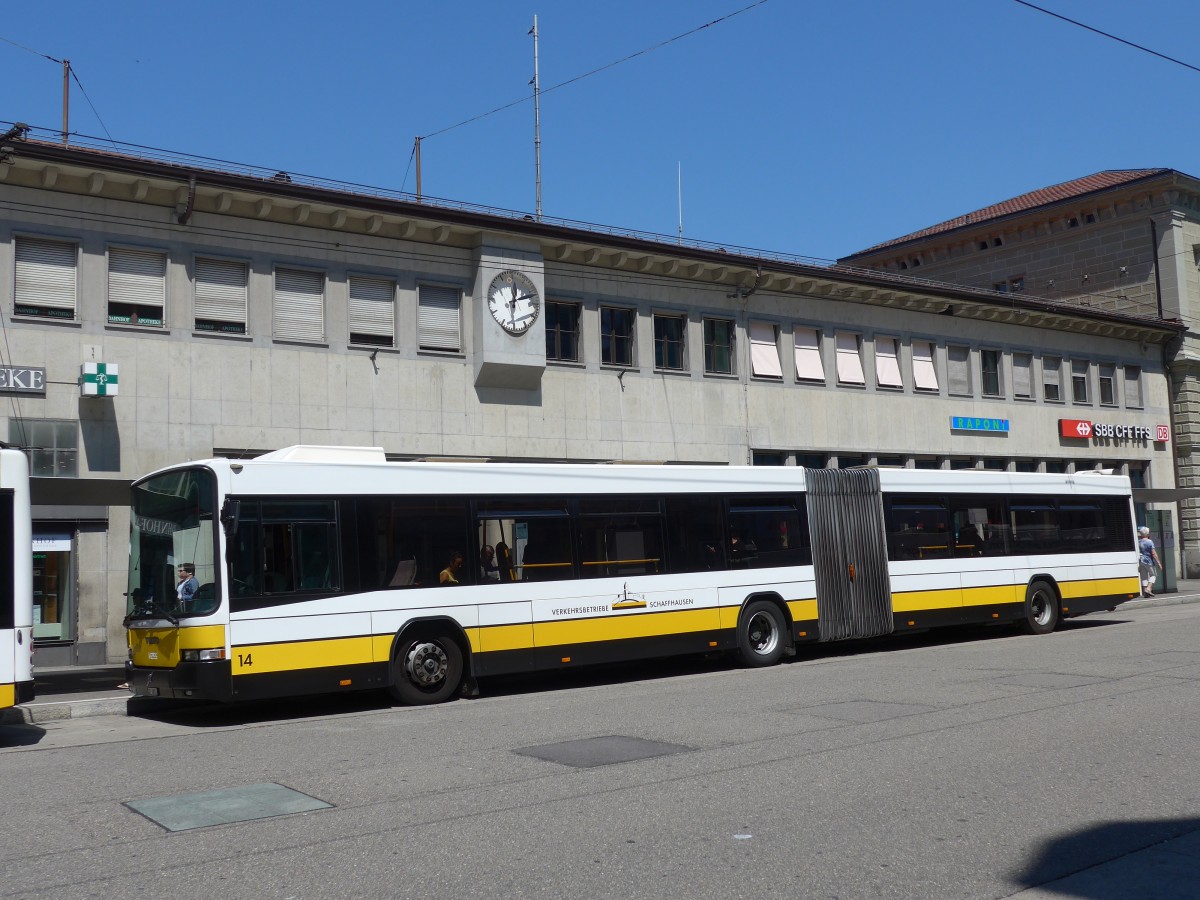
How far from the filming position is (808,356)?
3155 cm

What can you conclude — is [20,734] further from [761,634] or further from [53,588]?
[761,634]

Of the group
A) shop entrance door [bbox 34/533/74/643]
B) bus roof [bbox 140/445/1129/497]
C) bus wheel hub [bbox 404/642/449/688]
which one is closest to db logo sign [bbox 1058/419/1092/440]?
bus roof [bbox 140/445/1129/497]

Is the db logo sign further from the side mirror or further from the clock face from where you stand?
the side mirror

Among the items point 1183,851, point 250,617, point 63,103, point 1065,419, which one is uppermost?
point 63,103

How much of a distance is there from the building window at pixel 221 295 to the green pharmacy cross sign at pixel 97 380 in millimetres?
1977

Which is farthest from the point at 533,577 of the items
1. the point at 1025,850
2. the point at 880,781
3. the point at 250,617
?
the point at 1025,850

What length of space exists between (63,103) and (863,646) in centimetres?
1783

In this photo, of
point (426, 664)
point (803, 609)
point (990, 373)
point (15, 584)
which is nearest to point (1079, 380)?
point (990, 373)

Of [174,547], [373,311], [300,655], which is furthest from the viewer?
[373,311]

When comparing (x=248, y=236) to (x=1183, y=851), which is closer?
(x=1183, y=851)

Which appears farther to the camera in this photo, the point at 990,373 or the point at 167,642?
the point at 990,373

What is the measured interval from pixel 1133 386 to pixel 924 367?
11.3m

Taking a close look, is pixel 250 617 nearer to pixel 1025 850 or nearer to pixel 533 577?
pixel 533 577

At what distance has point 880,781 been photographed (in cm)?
841
